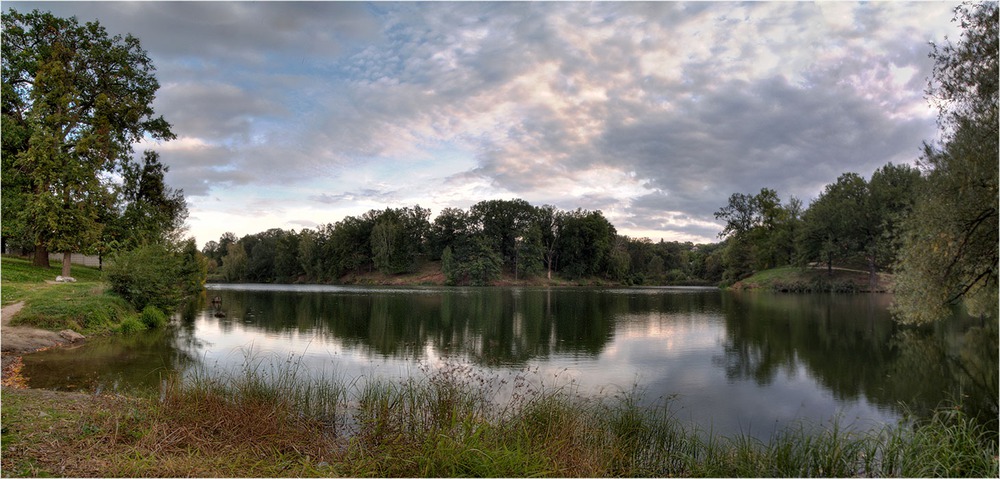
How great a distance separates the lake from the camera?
12.4 meters

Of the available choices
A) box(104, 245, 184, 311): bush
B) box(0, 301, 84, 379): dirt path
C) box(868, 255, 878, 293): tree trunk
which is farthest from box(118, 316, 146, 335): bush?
box(868, 255, 878, 293): tree trunk

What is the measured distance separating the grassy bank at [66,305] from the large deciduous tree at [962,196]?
1065 inches

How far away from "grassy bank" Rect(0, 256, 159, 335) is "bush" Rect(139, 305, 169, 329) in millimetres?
227

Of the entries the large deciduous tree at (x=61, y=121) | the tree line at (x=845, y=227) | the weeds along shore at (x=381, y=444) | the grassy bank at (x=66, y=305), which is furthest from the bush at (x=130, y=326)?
the tree line at (x=845, y=227)

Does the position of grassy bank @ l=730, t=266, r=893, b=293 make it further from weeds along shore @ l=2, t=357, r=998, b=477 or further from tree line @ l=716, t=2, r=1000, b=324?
weeds along shore @ l=2, t=357, r=998, b=477

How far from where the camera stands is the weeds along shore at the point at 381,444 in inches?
219

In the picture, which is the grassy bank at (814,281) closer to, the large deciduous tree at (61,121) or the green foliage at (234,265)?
the large deciduous tree at (61,121)

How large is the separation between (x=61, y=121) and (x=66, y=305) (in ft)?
40.2

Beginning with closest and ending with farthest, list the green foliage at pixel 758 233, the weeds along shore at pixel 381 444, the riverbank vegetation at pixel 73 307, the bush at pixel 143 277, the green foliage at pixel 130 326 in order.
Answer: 1. the weeds along shore at pixel 381 444
2. the riverbank vegetation at pixel 73 307
3. the green foliage at pixel 130 326
4. the bush at pixel 143 277
5. the green foliage at pixel 758 233

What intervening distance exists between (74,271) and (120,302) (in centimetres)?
1380

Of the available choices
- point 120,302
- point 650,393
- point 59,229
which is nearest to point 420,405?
point 650,393

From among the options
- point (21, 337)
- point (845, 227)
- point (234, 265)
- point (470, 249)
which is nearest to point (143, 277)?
point (21, 337)

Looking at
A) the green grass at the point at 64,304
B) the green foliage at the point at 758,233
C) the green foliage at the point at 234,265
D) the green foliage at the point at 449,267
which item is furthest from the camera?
the green foliage at the point at 234,265

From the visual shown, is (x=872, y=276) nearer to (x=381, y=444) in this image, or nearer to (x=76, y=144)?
(x=381, y=444)
